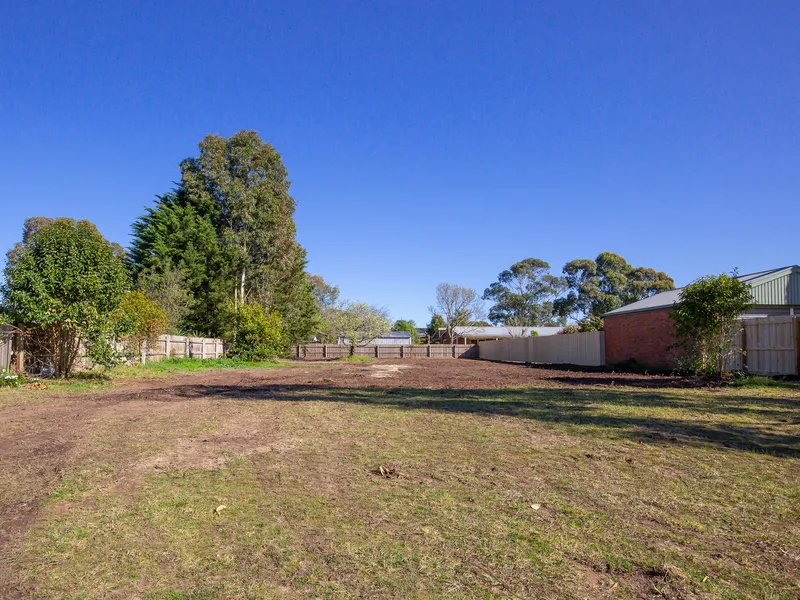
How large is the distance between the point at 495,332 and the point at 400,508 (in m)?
72.0

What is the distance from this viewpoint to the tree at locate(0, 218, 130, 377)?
14273mm

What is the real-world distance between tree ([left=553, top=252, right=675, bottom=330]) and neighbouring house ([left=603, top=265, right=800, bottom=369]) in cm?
3355

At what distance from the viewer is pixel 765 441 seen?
6.61m

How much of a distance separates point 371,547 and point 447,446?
10.3ft

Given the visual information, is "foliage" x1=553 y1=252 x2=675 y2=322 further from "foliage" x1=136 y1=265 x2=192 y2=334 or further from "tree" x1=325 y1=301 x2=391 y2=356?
"foliage" x1=136 y1=265 x2=192 y2=334

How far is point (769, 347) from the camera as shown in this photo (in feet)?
53.6

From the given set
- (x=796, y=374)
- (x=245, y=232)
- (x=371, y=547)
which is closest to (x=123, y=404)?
(x=371, y=547)

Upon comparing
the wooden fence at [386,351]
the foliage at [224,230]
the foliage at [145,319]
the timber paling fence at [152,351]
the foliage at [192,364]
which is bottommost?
the wooden fence at [386,351]

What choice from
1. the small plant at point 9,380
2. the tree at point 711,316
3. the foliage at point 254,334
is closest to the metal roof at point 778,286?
the tree at point 711,316

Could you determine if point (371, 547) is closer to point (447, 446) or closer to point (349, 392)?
point (447, 446)

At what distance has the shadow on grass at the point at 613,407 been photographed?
6957 millimetres

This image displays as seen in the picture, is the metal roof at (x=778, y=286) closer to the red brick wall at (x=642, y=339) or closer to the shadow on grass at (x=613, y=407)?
the red brick wall at (x=642, y=339)

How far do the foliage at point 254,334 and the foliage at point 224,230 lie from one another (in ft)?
7.48

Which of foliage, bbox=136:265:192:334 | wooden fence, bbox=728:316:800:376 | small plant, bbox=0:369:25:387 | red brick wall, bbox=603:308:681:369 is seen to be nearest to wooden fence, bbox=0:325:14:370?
small plant, bbox=0:369:25:387
